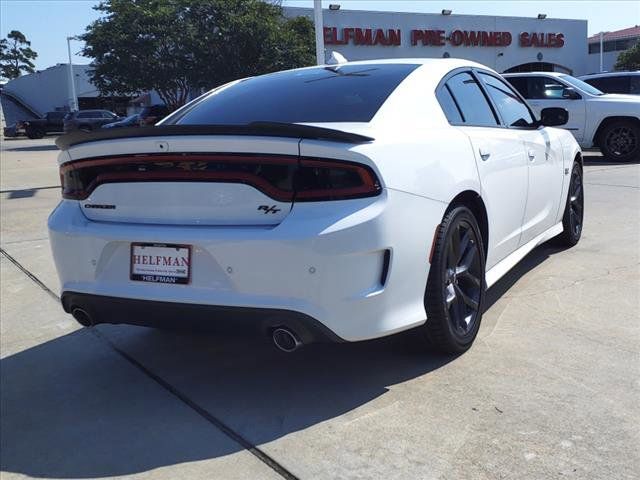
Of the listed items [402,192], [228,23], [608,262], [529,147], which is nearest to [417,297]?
[402,192]

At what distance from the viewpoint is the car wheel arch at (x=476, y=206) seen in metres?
3.52

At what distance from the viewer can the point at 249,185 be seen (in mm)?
2916

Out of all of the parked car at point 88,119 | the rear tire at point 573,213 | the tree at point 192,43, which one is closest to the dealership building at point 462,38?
the tree at point 192,43

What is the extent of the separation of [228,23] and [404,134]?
27.6 meters

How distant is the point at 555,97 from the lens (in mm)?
12789

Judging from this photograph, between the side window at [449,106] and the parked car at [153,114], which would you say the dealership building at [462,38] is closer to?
the parked car at [153,114]

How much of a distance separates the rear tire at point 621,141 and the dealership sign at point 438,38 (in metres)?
22.5

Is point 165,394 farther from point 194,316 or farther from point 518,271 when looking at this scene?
point 518,271

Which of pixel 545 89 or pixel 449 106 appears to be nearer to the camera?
pixel 449 106

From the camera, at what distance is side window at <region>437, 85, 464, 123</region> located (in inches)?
147

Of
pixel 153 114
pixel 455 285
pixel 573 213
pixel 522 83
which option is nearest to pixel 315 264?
pixel 455 285

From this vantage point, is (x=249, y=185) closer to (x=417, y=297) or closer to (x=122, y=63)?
(x=417, y=297)

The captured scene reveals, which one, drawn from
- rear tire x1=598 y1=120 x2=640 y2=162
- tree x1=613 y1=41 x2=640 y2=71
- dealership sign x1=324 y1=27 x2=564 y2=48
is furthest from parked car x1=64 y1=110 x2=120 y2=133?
tree x1=613 y1=41 x2=640 y2=71

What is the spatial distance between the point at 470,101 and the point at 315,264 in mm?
1924
